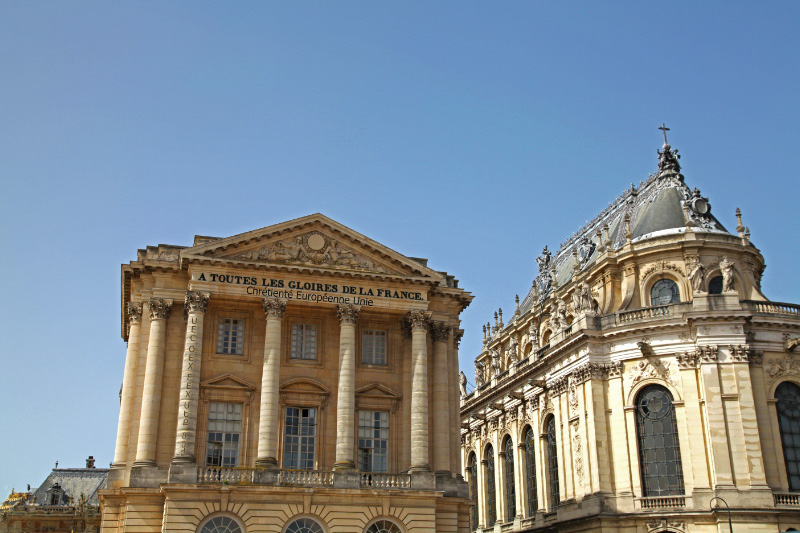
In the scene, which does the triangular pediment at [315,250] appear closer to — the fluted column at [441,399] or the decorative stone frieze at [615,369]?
→ the fluted column at [441,399]

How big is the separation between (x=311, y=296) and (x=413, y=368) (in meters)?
5.68

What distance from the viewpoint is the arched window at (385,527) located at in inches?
1403

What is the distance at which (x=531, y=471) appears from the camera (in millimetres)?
55594

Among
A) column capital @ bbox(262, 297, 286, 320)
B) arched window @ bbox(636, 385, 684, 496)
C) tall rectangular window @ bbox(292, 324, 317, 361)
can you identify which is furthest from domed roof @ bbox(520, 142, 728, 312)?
column capital @ bbox(262, 297, 286, 320)

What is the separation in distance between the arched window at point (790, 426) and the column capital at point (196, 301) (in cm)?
2906

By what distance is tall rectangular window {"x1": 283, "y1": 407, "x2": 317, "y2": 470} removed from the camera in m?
37.4

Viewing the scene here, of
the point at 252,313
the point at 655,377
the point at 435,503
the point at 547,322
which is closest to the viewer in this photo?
the point at 435,503

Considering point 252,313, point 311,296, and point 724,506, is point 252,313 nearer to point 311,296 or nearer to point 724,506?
point 311,296

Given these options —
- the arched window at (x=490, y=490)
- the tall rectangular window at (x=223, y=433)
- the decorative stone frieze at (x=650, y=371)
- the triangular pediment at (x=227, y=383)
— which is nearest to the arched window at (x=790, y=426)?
the decorative stone frieze at (x=650, y=371)

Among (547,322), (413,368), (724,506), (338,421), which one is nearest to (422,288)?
(413,368)

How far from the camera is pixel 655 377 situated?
1790 inches

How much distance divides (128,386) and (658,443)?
87.4 feet

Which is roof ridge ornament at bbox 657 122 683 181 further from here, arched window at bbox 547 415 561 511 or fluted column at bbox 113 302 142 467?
fluted column at bbox 113 302 142 467

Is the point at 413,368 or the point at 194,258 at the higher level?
the point at 194,258
